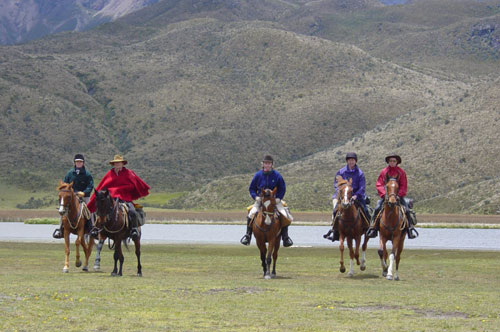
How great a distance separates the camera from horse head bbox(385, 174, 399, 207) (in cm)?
2239

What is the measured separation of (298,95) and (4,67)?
53.5m

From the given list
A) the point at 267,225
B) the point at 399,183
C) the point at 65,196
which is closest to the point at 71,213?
the point at 65,196

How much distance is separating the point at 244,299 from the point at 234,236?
38963mm

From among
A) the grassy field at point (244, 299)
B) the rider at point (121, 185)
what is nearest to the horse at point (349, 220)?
the grassy field at point (244, 299)

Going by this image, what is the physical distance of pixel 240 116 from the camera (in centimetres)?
14338

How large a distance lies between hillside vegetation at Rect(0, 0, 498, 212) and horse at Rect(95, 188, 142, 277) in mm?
65424

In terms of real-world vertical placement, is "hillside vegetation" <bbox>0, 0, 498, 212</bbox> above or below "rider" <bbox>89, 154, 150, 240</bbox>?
above

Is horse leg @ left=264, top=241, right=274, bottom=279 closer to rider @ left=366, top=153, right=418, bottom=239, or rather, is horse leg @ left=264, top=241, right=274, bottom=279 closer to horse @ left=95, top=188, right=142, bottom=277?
rider @ left=366, top=153, right=418, bottom=239

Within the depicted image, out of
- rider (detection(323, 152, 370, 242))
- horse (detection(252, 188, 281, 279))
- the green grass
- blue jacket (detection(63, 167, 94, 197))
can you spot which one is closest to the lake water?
rider (detection(323, 152, 370, 242))

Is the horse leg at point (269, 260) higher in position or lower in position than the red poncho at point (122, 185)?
lower

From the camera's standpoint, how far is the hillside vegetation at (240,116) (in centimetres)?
9988

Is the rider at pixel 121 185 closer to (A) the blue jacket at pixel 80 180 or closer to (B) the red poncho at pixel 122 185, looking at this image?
(B) the red poncho at pixel 122 185

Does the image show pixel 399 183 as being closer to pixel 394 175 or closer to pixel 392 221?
pixel 394 175

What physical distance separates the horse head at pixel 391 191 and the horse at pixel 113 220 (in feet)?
21.9
